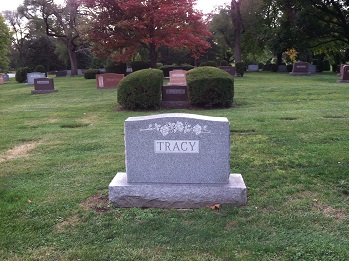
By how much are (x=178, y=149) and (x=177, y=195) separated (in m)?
0.55

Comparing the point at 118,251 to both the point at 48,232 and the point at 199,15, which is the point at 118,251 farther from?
the point at 199,15

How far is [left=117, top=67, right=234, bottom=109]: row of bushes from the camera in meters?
12.3

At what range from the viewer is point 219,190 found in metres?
4.20

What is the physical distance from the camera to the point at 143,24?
76.0 feet

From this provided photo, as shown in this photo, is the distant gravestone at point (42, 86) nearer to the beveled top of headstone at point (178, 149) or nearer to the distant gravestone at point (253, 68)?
the beveled top of headstone at point (178, 149)

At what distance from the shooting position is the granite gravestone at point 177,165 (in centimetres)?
419

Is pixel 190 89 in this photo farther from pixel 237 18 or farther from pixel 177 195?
pixel 237 18

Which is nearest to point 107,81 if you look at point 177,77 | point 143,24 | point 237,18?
point 143,24

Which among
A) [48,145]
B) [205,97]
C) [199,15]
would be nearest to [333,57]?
[199,15]

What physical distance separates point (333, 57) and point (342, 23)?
15.2 metres

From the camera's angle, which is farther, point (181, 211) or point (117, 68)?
point (117, 68)

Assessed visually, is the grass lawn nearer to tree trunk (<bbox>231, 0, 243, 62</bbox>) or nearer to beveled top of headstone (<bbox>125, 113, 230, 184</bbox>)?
beveled top of headstone (<bbox>125, 113, 230, 184</bbox>)

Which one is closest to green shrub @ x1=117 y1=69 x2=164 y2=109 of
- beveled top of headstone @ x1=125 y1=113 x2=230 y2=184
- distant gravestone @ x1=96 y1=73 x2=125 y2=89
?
beveled top of headstone @ x1=125 y1=113 x2=230 y2=184

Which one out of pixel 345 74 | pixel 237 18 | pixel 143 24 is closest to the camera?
pixel 345 74
